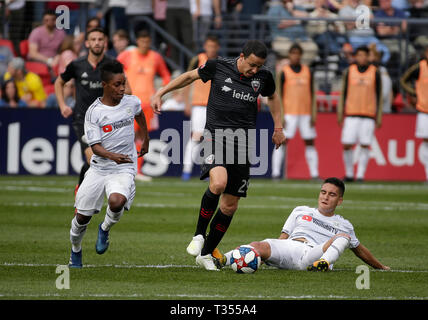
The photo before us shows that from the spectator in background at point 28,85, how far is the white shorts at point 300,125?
5150 millimetres

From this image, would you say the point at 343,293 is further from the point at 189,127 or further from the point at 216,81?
the point at 189,127

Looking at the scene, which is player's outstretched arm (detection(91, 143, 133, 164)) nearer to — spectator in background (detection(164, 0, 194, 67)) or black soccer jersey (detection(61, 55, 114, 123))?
black soccer jersey (detection(61, 55, 114, 123))

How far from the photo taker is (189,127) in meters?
19.5

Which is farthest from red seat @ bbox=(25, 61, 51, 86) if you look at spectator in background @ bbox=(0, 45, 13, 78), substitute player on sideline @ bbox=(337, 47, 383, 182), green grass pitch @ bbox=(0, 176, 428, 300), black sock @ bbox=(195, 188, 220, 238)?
black sock @ bbox=(195, 188, 220, 238)

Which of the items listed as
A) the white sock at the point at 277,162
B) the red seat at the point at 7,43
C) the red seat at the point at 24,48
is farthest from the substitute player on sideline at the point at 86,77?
the red seat at the point at 24,48

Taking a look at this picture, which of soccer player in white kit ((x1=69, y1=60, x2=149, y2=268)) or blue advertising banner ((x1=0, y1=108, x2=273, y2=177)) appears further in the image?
blue advertising banner ((x1=0, y1=108, x2=273, y2=177))

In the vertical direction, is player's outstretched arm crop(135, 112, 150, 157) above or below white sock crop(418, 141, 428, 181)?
above

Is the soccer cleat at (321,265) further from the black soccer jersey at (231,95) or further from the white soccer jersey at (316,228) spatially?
the black soccer jersey at (231,95)

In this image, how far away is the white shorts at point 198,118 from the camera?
723 inches

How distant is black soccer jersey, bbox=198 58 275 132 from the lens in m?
9.01

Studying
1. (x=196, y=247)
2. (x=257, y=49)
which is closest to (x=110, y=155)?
(x=196, y=247)
